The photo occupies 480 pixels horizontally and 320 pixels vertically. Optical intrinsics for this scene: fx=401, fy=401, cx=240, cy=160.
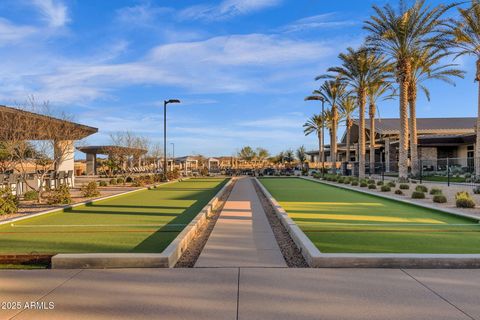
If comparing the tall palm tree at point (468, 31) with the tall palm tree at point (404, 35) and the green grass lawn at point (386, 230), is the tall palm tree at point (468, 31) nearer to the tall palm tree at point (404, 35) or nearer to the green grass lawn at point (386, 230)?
the tall palm tree at point (404, 35)

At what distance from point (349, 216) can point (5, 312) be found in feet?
29.2

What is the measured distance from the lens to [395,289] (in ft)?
16.4

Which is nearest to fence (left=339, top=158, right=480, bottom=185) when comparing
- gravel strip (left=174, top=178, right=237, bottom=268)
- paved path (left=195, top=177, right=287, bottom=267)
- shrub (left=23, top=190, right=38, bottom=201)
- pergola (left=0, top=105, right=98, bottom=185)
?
paved path (left=195, top=177, right=287, bottom=267)

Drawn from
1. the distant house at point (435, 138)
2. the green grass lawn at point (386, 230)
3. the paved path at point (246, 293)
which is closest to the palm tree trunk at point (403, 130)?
the green grass lawn at point (386, 230)

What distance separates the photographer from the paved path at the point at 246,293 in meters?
4.30

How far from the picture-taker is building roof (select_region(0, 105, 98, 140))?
1622 cm

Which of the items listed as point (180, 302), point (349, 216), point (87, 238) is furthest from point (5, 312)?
point (349, 216)

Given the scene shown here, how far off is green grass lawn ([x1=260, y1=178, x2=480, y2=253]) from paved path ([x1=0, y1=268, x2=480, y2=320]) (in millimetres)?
1407

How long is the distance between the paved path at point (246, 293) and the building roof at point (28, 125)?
12083 mm

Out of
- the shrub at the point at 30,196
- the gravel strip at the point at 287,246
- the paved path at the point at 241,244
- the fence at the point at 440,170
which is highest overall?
the fence at the point at 440,170

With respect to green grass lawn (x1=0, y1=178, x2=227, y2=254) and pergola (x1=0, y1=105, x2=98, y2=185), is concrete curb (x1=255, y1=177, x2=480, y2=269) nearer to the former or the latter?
green grass lawn (x1=0, y1=178, x2=227, y2=254)

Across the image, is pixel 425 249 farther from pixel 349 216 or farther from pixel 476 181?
pixel 476 181

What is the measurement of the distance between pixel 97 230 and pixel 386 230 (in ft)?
21.4

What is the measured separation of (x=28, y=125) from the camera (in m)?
16.5
